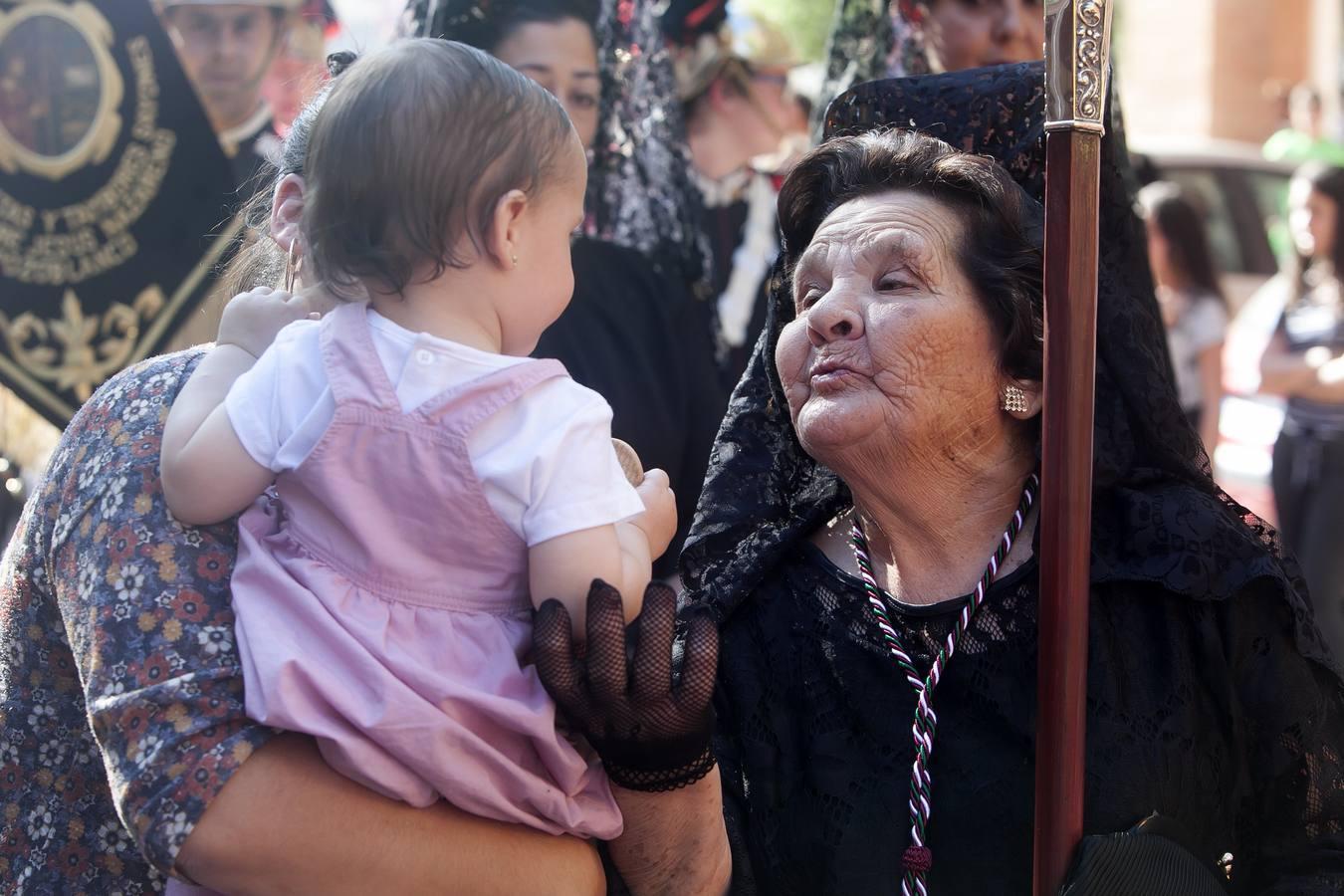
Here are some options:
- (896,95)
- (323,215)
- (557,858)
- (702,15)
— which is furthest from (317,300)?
(702,15)

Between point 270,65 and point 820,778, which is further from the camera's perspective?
point 270,65

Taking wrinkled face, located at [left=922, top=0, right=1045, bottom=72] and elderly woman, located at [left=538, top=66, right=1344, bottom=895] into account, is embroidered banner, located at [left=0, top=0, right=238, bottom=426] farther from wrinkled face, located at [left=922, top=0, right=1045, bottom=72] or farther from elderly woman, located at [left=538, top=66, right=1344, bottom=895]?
elderly woman, located at [left=538, top=66, right=1344, bottom=895]

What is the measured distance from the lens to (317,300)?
1855 mm

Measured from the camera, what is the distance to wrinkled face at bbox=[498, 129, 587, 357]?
5.91 ft

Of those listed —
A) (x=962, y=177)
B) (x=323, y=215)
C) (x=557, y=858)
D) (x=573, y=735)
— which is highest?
(x=323, y=215)

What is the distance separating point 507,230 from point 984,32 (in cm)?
251

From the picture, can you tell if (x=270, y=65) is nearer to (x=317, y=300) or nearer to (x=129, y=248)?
(x=129, y=248)

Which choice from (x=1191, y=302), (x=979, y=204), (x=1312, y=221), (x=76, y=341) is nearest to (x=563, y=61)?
(x=76, y=341)

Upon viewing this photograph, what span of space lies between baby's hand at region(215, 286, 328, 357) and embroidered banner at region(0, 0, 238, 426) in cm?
218

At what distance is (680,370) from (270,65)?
1.85 meters

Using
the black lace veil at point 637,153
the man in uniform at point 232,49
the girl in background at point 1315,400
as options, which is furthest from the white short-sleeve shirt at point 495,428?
the girl in background at point 1315,400

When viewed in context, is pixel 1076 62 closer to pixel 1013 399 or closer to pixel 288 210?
pixel 1013 399

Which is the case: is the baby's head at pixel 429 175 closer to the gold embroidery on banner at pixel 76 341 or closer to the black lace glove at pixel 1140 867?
the black lace glove at pixel 1140 867

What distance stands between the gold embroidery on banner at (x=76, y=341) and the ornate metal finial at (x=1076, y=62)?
2968mm
